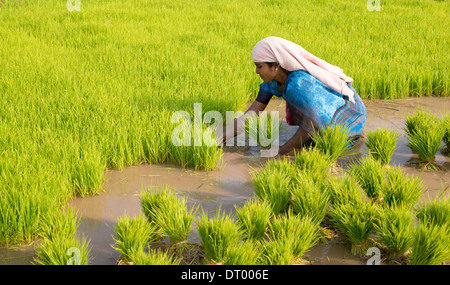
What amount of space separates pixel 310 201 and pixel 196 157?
1.09 m

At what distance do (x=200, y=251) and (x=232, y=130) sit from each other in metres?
1.68

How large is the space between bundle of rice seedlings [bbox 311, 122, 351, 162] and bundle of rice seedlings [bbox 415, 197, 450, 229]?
912mm

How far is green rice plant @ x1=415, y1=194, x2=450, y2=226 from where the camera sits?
247 cm

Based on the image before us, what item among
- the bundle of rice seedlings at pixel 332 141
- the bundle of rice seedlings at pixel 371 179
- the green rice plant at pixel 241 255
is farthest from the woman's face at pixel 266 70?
the green rice plant at pixel 241 255

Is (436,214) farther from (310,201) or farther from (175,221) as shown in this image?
(175,221)

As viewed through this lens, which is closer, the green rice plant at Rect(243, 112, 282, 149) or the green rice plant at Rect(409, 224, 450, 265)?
the green rice plant at Rect(409, 224, 450, 265)

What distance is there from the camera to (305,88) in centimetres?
354

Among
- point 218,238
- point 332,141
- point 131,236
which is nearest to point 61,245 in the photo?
point 131,236

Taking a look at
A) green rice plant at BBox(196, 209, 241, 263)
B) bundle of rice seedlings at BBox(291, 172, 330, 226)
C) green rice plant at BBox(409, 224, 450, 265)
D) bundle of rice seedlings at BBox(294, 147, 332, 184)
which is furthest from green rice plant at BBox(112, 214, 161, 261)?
green rice plant at BBox(409, 224, 450, 265)

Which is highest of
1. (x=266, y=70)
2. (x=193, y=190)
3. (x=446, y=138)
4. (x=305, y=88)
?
(x=266, y=70)

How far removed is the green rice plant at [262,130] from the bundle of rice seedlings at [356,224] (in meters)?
1.36

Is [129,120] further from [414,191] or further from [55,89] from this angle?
[414,191]

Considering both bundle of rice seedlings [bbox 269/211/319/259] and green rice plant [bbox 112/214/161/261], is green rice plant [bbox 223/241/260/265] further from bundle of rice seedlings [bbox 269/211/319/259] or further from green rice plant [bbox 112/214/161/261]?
green rice plant [bbox 112/214/161/261]
